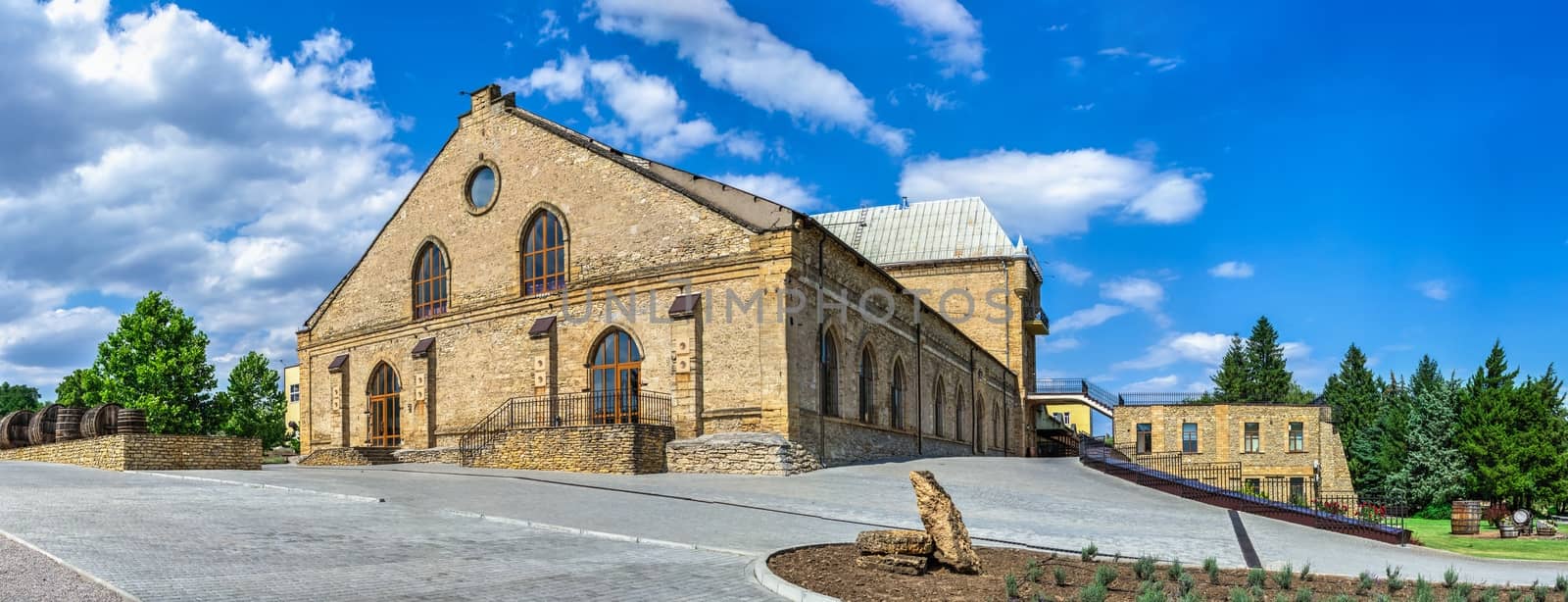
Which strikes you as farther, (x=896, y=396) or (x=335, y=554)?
(x=896, y=396)

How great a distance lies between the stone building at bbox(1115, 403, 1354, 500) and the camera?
156ft

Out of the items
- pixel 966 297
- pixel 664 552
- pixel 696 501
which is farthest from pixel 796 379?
pixel 966 297

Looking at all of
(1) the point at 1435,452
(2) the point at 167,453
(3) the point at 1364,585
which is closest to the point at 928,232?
(1) the point at 1435,452

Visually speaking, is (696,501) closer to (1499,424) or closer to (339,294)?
(339,294)

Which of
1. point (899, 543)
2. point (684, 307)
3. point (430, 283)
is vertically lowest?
point (899, 543)

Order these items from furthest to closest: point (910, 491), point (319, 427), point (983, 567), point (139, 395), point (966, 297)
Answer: point (966, 297), point (139, 395), point (319, 427), point (910, 491), point (983, 567)

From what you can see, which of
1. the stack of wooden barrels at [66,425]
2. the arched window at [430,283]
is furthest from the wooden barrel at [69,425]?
the arched window at [430,283]

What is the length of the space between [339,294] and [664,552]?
27.7 m

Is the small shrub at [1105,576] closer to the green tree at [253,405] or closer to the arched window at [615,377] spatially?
the arched window at [615,377]

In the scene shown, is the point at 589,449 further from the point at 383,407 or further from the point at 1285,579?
the point at 1285,579

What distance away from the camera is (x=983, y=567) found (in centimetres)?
1027

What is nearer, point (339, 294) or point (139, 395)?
point (339, 294)

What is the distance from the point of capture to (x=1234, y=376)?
7738cm

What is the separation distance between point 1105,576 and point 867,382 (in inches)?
761
